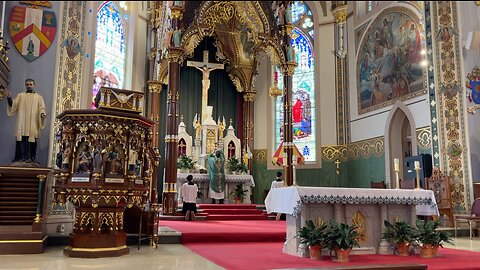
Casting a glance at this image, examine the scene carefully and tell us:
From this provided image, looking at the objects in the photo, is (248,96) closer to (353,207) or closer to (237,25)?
(237,25)

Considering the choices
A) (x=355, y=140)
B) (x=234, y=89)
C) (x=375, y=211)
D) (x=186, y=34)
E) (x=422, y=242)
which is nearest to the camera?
(x=422, y=242)

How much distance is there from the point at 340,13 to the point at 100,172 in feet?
44.1

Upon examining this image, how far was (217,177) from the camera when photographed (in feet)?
46.1

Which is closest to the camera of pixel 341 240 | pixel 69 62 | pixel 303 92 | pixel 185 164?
pixel 341 240

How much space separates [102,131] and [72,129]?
19.7 inches

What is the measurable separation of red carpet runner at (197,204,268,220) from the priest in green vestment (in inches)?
26.8

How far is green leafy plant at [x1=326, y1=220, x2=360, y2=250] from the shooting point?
6254 mm

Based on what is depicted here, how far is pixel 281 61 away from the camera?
1416cm

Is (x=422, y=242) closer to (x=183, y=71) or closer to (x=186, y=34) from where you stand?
(x=186, y=34)

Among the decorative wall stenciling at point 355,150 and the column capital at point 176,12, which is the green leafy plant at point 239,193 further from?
the column capital at point 176,12

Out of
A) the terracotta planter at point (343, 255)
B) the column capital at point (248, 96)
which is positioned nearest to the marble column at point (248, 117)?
the column capital at point (248, 96)

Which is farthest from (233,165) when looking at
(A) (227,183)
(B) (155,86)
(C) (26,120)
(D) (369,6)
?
(D) (369,6)

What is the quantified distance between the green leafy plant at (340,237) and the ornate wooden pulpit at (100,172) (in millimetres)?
3200

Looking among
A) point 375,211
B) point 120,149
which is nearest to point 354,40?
point 375,211
